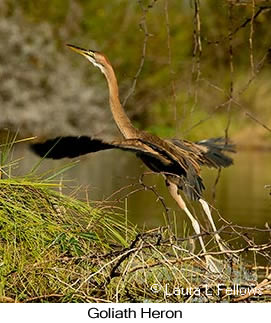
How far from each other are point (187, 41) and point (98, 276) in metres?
13.1

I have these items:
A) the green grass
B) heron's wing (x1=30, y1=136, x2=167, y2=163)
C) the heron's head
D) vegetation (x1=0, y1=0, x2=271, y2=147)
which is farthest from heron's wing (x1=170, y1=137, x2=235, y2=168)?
vegetation (x1=0, y1=0, x2=271, y2=147)

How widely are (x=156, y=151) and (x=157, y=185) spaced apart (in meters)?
3.57

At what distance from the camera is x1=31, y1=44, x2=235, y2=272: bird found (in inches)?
172

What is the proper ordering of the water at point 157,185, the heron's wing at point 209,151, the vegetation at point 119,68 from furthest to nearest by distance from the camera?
the vegetation at point 119,68 → the water at point 157,185 → the heron's wing at point 209,151

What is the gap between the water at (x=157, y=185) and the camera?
678cm

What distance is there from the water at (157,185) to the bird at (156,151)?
0.11m

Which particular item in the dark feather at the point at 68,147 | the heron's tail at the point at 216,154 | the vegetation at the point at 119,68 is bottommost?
the dark feather at the point at 68,147

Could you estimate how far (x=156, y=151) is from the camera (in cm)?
503

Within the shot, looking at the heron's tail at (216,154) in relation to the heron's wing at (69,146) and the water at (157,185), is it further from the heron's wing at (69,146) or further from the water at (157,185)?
the heron's wing at (69,146)

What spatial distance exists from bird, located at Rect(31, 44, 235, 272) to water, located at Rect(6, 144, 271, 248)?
115mm

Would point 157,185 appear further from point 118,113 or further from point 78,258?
point 78,258

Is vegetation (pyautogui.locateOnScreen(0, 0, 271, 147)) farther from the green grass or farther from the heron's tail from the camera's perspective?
the green grass

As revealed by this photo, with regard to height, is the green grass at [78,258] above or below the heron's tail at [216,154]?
below

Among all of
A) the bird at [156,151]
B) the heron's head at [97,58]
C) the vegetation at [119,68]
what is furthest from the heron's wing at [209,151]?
the vegetation at [119,68]
